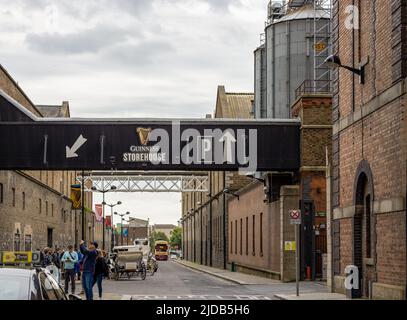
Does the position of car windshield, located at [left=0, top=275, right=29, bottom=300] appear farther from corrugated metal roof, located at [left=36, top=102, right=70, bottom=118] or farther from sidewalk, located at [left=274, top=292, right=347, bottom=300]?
corrugated metal roof, located at [left=36, top=102, right=70, bottom=118]

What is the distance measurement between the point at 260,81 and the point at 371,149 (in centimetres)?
2674

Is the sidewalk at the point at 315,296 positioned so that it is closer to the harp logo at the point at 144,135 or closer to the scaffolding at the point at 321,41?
the harp logo at the point at 144,135

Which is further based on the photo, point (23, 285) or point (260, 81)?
point (260, 81)

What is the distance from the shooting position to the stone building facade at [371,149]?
19812mm

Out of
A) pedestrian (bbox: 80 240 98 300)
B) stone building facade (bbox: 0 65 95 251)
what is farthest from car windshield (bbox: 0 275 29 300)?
stone building facade (bbox: 0 65 95 251)

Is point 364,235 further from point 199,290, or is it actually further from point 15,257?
point 15,257

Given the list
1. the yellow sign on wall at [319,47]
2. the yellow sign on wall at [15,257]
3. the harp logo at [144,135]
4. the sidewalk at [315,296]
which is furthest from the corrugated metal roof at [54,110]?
the sidewalk at [315,296]

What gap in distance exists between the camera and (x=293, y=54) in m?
44.9

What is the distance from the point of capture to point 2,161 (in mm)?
37719

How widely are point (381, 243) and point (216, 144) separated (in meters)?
17.2

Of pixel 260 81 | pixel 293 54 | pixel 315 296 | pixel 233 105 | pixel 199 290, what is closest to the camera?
pixel 315 296

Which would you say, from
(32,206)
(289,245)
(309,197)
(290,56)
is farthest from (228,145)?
(32,206)

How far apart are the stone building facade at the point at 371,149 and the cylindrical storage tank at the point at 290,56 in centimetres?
1691

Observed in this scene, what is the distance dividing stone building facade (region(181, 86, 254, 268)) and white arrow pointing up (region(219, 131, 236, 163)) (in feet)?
83.5
